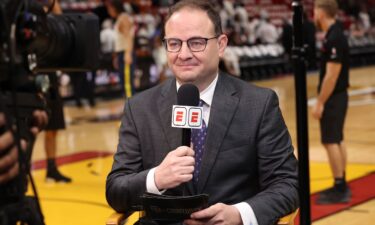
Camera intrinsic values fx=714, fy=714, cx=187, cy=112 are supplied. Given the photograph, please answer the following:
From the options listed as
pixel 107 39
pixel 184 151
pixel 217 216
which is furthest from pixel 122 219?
pixel 107 39

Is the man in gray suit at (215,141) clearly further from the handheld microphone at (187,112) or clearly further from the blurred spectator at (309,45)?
the blurred spectator at (309,45)

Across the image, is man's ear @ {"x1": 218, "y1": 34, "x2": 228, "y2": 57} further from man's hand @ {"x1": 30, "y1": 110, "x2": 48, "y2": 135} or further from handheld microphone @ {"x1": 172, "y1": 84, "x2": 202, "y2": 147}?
man's hand @ {"x1": 30, "y1": 110, "x2": 48, "y2": 135}

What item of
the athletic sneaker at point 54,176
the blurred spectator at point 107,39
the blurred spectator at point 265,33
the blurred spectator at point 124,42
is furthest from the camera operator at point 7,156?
the blurred spectator at point 265,33

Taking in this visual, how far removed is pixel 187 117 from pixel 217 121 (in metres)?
0.48

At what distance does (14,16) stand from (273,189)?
4.52 feet

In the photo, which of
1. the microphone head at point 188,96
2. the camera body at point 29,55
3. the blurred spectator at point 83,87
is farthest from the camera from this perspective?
the blurred spectator at point 83,87

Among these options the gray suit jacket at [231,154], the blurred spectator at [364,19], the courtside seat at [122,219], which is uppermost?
the gray suit jacket at [231,154]

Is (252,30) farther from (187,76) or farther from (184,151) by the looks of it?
(184,151)

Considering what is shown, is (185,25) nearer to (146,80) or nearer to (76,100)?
(76,100)

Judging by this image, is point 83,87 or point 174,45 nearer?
point 174,45

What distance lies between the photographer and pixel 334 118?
6023 mm

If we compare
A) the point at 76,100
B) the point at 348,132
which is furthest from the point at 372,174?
the point at 76,100

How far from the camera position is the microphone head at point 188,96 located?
2.66 m

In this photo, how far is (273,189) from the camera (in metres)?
2.97
